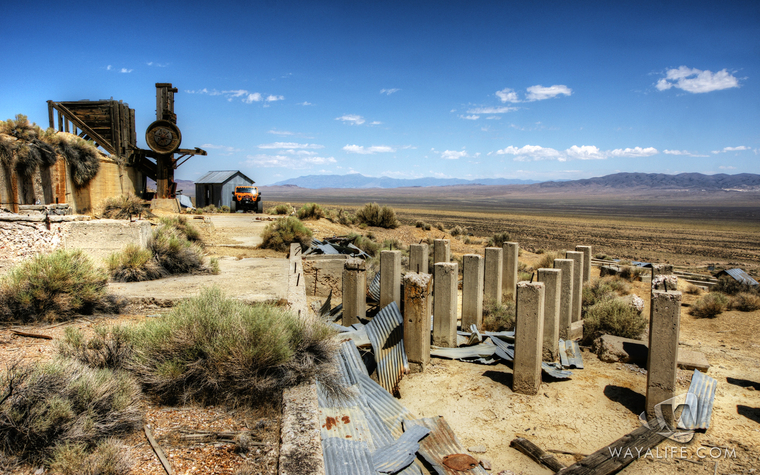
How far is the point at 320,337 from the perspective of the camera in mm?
4348

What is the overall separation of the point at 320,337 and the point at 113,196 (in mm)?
12048

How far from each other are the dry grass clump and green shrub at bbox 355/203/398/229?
75.4 feet

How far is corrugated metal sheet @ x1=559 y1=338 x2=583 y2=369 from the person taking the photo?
6.11 m

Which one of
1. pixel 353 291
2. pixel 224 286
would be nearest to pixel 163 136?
pixel 224 286

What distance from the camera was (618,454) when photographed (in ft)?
13.3

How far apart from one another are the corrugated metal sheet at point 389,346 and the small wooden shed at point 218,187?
28.5 meters

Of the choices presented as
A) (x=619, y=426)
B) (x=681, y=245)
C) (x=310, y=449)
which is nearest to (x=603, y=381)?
(x=619, y=426)

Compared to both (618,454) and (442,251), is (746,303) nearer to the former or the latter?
(442,251)

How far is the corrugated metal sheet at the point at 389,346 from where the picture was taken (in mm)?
5527

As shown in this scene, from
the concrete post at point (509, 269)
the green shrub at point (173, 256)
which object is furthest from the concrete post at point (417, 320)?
the green shrub at point (173, 256)

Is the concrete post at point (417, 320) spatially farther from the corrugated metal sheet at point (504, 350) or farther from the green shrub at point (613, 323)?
the green shrub at point (613, 323)

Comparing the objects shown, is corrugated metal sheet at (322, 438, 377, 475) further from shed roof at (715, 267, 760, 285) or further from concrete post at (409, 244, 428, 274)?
shed roof at (715, 267, 760, 285)

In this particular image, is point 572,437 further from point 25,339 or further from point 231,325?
point 25,339

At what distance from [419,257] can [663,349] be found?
178 inches
